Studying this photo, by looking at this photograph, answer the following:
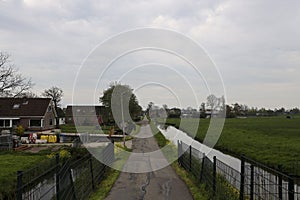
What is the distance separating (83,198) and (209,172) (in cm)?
305

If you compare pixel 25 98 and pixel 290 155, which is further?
pixel 25 98

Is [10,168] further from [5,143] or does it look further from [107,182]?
[5,143]

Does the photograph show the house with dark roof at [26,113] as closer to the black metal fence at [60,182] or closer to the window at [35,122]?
the window at [35,122]

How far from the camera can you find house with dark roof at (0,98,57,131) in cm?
4168

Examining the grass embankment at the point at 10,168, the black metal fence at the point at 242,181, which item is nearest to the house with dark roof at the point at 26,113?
the grass embankment at the point at 10,168

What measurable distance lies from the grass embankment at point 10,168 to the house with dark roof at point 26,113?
20.6m

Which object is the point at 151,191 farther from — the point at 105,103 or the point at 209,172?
the point at 105,103

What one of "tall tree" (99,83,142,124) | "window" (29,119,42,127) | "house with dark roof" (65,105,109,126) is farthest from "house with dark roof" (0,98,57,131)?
"tall tree" (99,83,142,124)

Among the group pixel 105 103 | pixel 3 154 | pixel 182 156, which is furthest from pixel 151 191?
pixel 105 103

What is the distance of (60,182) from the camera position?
595 centimetres

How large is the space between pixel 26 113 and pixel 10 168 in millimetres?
28390

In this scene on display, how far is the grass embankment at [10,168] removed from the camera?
404 inches

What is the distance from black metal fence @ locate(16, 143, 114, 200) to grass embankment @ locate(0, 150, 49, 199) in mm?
1821

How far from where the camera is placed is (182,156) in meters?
13.7
